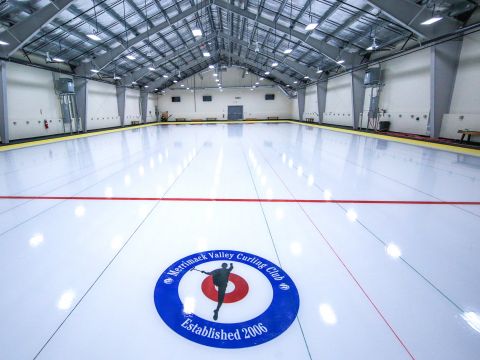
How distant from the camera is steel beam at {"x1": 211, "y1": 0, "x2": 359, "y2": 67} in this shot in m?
14.8

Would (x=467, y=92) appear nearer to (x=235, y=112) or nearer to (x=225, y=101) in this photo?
(x=235, y=112)

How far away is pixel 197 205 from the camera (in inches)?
163

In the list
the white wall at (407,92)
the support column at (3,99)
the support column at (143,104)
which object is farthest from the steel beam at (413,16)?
the support column at (143,104)

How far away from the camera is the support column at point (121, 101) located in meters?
24.1

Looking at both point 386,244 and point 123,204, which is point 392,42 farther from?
point 123,204

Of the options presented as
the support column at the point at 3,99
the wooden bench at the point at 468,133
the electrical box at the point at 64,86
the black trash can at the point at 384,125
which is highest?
the electrical box at the point at 64,86

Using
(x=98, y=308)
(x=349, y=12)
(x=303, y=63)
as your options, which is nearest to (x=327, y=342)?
(x=98, y=308)

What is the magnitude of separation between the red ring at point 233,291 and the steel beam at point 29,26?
12262mm

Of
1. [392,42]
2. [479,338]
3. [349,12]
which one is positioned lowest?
[479,338]

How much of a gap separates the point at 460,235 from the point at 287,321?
9.17ft

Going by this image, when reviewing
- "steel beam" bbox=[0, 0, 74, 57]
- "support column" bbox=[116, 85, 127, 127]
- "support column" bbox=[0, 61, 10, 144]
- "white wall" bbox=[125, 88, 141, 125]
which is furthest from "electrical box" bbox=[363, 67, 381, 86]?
"white wall" bbox=[125, 88, 141, 125]

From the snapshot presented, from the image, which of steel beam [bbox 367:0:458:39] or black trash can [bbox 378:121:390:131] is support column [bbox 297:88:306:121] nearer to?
black trash can [bbox 378:121:390:131]

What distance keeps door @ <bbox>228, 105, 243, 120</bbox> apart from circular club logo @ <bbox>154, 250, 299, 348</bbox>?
1351 inches

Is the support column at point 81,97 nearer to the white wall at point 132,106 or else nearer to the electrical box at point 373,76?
the white wall at point 132,106
